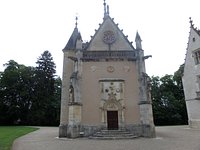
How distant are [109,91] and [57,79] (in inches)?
1248

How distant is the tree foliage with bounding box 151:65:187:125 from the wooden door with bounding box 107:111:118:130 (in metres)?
23.7

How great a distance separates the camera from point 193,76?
25.7m

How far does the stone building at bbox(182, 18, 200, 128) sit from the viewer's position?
81.7ft

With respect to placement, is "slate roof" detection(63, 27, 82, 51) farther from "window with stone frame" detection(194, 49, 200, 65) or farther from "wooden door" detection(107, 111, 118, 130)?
"window with stone frame" detection(194, 49, 200, 65)

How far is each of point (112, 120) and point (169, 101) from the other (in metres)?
25.5

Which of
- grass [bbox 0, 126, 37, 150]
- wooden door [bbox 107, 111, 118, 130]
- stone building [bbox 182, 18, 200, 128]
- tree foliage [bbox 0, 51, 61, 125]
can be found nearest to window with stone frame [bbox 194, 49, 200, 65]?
stone building [bbox 182, 18, 200, 128]

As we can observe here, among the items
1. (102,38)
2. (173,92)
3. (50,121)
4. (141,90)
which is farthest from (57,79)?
(141,90)

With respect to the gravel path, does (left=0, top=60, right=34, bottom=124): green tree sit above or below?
above

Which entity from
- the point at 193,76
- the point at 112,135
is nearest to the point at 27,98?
the point at 112,135

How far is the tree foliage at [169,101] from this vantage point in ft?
135

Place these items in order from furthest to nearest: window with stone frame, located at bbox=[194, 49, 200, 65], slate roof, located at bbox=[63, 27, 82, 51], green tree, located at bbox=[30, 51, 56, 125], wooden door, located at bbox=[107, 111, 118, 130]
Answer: green tree, located at bbox=[30, 51, 56, 125], window with stone frame, located at bbox=[194, 49, 200, 65], slate roof, located at bbox=[63, 27, 82, 51], wooden door, located at bbox=[107, 111, 118, 130]

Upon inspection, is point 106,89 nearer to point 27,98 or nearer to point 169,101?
point 169,101

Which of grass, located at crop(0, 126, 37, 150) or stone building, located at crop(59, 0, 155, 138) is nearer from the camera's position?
grass, located at crop(0, 126, 37, 150)

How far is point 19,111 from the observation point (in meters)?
43.4
